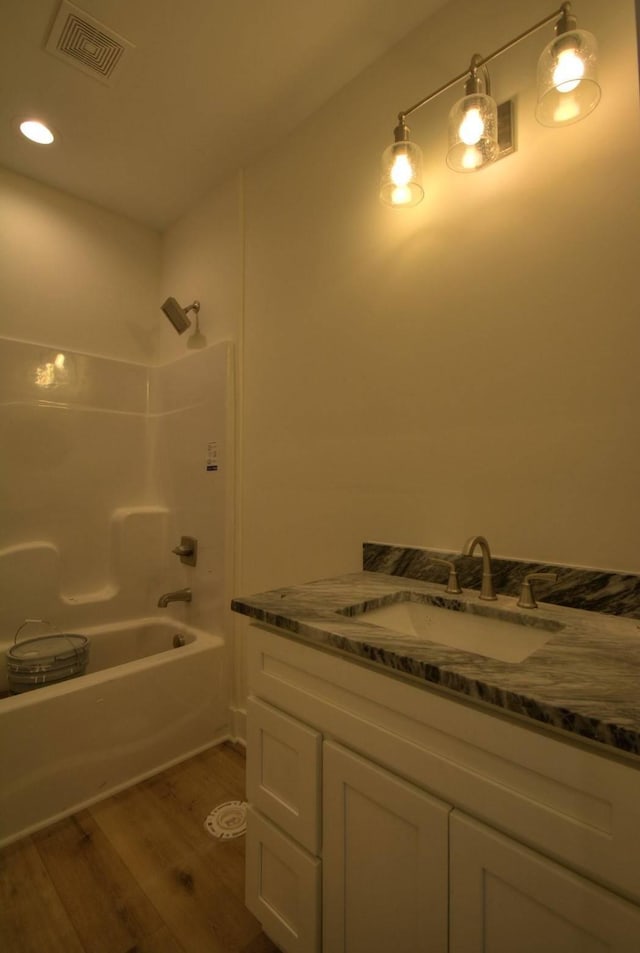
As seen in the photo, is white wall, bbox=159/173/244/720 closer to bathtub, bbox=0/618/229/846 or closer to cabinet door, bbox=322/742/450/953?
bathtub, bbox=0/618/229/846

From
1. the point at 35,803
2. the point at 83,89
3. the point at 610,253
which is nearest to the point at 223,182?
the point at 83,89

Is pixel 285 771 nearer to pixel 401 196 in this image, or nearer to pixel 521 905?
pixel 521 905

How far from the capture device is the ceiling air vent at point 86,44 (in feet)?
4.52

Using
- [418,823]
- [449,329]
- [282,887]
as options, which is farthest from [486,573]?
[282,887]

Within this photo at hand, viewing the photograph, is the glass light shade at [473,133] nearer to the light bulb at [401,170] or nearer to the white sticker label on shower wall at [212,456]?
the light bulb at [401,170]

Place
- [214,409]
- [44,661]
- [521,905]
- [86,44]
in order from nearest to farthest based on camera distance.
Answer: [521,905], [86,44], [44,661], [214,409]

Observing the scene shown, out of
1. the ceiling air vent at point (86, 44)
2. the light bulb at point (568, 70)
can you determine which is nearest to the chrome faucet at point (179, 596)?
the ceiling air vent at point (86, 44)

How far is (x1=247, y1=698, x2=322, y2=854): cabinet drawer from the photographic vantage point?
858 millimetres

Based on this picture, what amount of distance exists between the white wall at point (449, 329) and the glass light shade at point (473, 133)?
82 mm

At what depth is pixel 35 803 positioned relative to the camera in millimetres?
1427

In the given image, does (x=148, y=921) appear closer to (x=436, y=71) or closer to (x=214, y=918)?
(x=214, y=918)

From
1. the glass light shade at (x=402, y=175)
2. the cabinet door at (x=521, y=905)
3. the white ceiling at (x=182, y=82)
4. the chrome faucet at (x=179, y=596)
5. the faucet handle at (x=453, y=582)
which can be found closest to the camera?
the cabinet door at (x=521, y=905)

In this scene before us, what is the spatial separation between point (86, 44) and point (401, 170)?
3.96 ft

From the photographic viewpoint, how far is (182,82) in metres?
1.60
